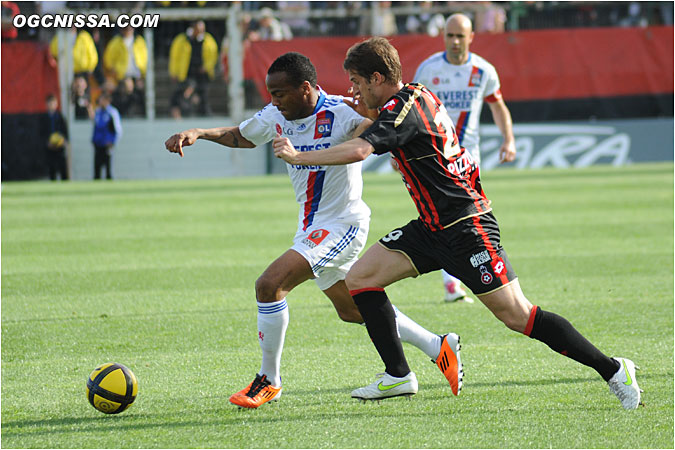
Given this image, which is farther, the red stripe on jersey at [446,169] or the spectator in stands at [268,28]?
the spectator in stands at [268,28]

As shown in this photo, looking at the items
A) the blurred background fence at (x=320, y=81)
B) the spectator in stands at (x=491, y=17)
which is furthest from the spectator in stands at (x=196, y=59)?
the spectator in stands at (x=491, y=17)

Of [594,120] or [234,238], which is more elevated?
[594,120]

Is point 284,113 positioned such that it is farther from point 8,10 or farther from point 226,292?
point 8,10

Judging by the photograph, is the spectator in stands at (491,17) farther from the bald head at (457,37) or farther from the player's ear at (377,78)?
the player's ear at (377,78)

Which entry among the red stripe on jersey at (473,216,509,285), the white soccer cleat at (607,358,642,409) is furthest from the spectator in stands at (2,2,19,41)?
the white soccer cleat at (607,358,642,409)

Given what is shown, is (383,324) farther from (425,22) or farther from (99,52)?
(425,22)

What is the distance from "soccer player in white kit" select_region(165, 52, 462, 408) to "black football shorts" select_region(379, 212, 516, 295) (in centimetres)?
44

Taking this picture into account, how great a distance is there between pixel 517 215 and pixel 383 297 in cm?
895

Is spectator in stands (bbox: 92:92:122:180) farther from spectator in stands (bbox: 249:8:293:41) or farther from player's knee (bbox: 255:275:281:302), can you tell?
player's knee (bbox: 255:275:281:302)

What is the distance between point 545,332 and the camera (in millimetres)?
4699

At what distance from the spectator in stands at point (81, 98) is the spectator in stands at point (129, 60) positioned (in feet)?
2.23

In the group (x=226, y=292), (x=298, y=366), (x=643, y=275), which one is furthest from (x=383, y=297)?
(x=643, y=275)

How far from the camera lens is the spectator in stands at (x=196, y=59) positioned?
2328 centimetres

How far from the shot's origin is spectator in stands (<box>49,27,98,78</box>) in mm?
22859
